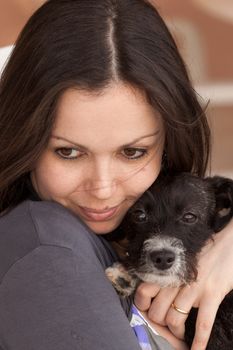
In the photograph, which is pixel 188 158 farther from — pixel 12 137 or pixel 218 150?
pixel 218 150

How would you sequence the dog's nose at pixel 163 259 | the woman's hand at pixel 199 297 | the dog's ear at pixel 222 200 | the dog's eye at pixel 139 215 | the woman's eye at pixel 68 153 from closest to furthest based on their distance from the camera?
the woman's eye at pixel 68 153 < the woman's hand at pixel 199 297 < the dog's nose at pixel 163 259 < the dog's eye at pixel 139 215 < the dog's ear at pixel 222 200

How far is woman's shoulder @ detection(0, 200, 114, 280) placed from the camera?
73.4 inches

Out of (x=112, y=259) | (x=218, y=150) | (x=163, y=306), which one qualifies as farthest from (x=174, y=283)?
(x=218, y=150)

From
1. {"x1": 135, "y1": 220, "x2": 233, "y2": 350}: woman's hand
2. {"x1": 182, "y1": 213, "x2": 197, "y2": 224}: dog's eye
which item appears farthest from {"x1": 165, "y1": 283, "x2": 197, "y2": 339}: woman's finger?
{"x1": 182, "y1": 213, "x2": 197, "y2": 224}: dog's eye

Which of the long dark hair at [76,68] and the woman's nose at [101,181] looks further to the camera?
the woman's nose at [101,181]

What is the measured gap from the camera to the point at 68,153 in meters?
2.23

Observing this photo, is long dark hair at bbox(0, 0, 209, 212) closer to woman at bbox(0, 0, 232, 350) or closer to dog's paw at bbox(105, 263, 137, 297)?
woman at bbox(0, 0, 232, 350)

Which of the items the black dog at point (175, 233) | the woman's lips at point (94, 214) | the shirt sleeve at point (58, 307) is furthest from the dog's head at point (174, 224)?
the shirt sleeve at point (58, 307)

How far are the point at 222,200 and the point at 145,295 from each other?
74cm

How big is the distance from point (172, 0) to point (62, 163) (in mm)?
2341

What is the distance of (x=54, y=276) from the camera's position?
180 cm

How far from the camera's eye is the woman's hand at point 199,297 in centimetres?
232

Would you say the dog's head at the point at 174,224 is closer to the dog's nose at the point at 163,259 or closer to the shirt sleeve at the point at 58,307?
the dog's nose at the point at 163,259

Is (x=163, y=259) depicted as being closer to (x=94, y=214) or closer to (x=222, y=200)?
(x=94, y=214)
